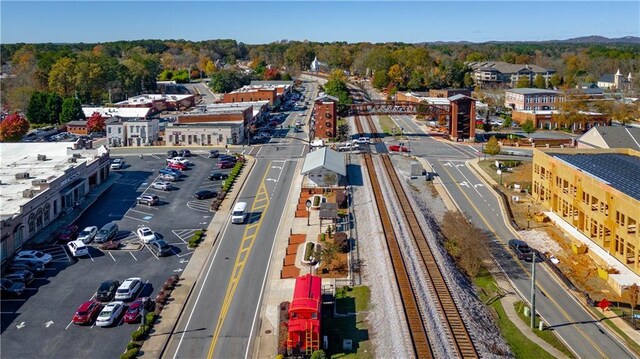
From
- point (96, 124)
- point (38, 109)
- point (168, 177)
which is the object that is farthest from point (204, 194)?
point (38, 109)

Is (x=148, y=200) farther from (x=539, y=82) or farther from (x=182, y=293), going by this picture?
(x=539, y=82)

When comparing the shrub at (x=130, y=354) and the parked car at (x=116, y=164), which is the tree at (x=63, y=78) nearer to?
the parked car at (x=116, y=164)

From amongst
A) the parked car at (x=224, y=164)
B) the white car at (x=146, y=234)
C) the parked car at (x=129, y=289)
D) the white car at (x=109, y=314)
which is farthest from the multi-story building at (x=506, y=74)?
the white car at (x=109, y=314)

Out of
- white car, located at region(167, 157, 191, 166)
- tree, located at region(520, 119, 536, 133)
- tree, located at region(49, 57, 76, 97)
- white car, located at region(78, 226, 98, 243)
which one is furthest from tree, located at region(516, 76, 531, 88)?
white car, located at region(78, 226, 98, 243)

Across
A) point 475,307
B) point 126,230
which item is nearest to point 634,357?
point 475,307

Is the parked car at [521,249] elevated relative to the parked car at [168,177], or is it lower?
lower

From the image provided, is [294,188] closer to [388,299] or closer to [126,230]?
[126,230]
